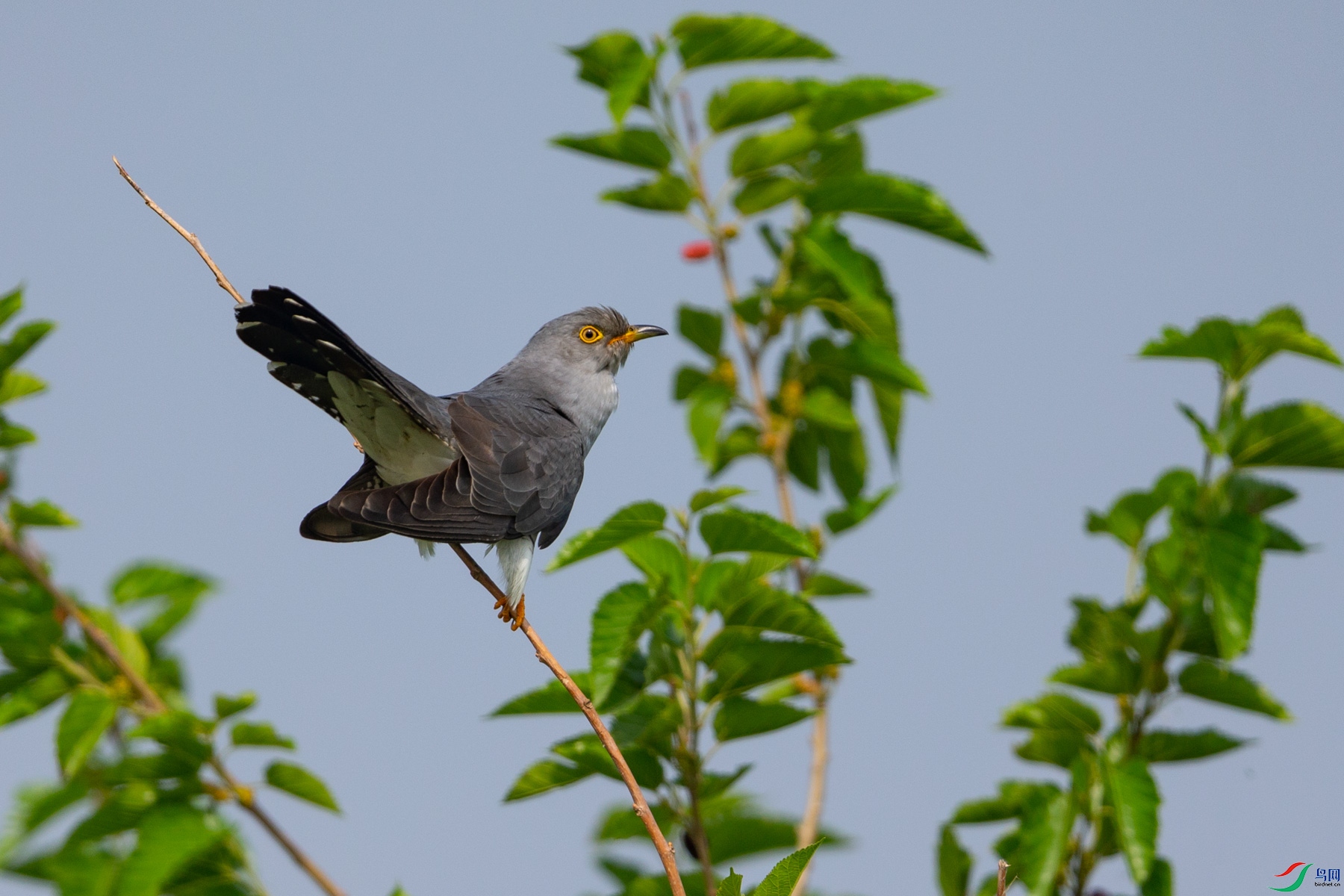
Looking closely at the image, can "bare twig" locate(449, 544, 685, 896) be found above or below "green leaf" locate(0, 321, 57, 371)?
below

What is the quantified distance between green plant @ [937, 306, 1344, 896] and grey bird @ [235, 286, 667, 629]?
1.71 m

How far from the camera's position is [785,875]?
227 centimetres

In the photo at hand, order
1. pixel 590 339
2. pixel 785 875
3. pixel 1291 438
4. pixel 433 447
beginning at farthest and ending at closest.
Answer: pixel 590 339 < pixel 433 447 < pixel 1291 438 < pixel 785 875

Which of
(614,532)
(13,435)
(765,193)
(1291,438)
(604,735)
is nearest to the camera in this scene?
(604,735)

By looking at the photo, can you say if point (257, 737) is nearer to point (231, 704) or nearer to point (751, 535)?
point (231, 704)

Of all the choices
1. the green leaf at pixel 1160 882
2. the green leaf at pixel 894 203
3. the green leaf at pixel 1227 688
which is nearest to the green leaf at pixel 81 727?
the green leaf at pixel 894 203

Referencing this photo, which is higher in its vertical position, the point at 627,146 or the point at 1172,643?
the point at 627,146

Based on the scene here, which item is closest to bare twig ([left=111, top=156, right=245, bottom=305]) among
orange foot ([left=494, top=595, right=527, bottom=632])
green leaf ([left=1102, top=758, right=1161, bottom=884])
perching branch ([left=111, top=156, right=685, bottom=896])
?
perching branch ([left=111, top=156, right=685, bottom=896])

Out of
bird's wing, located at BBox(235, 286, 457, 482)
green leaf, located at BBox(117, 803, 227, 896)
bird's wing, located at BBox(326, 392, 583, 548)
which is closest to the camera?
bird's wing, located at BBox(235, 286, 457, 482)

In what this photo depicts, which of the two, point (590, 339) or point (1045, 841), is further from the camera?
point (590, 339)

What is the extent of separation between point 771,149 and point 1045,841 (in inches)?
108

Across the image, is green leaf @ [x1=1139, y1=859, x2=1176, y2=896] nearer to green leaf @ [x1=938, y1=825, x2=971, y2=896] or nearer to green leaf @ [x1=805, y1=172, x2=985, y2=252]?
green leaf @ [x1=938, y1=825, x2=971, y2=896]

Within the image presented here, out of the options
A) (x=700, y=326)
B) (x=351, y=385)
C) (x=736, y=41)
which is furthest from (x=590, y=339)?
(x=351, y=385)

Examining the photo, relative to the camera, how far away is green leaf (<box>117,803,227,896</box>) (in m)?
3.79
